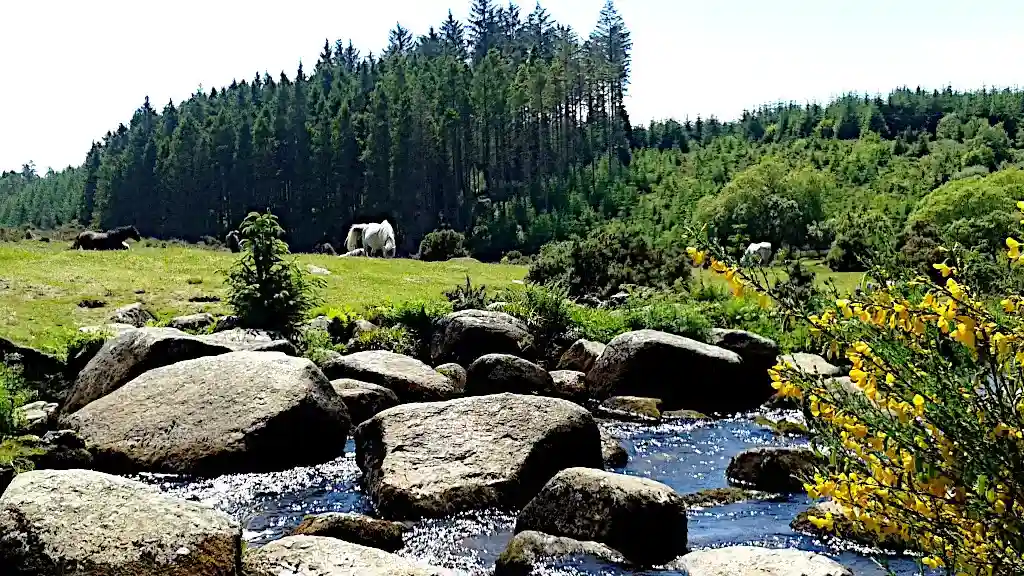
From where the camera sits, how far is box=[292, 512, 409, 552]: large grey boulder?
9984mm

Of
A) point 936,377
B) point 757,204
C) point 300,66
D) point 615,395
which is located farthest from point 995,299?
point 300,66

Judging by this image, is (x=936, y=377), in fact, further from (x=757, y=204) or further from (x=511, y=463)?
(x=757, y=204)

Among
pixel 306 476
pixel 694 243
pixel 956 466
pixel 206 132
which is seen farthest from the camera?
pixel 206 132

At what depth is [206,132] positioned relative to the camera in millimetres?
113188

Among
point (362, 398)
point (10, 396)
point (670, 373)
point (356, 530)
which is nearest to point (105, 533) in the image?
point (356, 530)

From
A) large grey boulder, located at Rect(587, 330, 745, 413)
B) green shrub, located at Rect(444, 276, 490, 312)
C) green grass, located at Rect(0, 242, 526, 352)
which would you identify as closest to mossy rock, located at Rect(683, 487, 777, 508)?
large grey boulder, located at Rect(587, 330, 745, 413)

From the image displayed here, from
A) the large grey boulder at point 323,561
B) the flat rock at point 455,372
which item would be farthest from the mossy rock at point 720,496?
the flat rock at point 455,372

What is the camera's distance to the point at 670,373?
793 inches

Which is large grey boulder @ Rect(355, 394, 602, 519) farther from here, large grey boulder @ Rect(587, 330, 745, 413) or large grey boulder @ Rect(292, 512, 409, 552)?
large grey boulder @ Rect(587, 330, 745, 413)

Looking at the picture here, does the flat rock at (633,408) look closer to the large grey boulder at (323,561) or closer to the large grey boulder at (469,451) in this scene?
the large grey boulder at (469,451)

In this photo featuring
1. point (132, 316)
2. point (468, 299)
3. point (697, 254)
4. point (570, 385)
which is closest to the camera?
point (697, 254)

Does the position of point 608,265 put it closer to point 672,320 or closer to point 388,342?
point 672,320

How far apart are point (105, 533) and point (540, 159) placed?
87.7m

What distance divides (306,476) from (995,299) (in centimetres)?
1068
